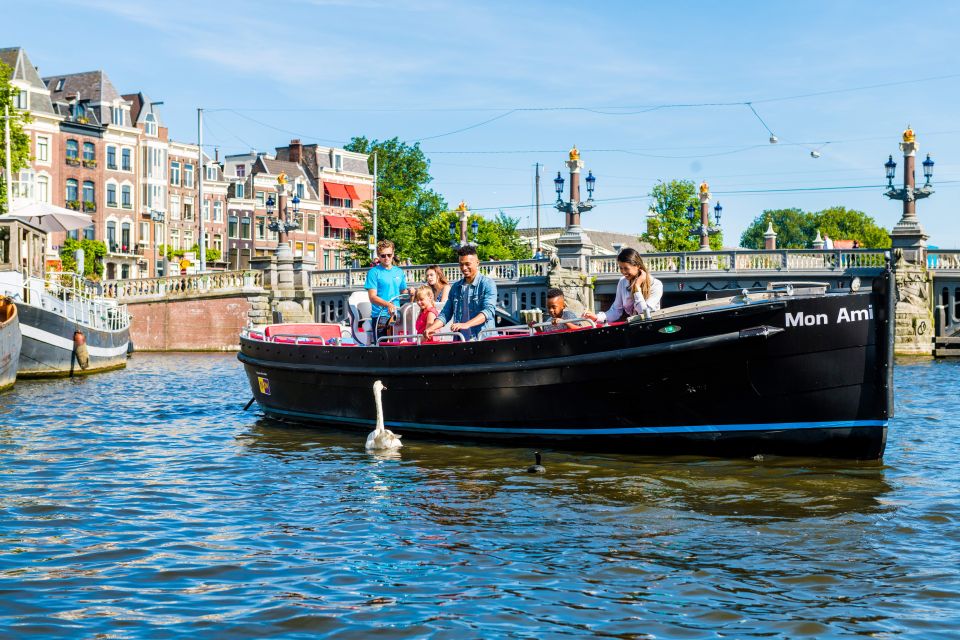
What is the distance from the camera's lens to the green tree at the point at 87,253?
5708 cm

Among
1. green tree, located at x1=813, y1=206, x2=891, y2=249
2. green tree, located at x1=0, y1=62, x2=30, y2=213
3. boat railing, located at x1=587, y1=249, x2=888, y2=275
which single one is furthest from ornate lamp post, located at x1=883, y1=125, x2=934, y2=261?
Result: green tree, located at x1=813, y1=206, x2=891, y2=249

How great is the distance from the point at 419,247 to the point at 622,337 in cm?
5819

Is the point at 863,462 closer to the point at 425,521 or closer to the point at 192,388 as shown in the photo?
the point at 425,521

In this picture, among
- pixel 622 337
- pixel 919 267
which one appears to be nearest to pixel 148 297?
pixel 919 267

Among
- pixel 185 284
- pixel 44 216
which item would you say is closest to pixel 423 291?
pixel 44 216

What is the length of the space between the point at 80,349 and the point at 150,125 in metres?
39.8

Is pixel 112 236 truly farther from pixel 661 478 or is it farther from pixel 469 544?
pixel 469 544

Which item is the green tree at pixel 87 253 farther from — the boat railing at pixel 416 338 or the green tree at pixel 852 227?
the green tree at pixel 852 227

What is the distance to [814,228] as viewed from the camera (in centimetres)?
12125

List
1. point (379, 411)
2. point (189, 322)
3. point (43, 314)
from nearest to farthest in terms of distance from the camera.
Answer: point (379, 411) < point (43, 314) < point (189, 322)

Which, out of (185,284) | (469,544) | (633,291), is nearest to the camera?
(469,544)

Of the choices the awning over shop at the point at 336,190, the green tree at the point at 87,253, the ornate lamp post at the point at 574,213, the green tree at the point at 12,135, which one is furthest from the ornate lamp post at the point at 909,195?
the awning over shop at the point at 336,190

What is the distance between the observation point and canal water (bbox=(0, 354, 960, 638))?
5824 mm

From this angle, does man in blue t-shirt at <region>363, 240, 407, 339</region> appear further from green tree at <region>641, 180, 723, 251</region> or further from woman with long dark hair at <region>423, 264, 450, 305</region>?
green tree at <region>641, 180, 723, 251</region>
